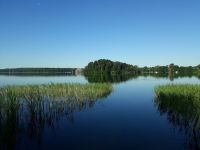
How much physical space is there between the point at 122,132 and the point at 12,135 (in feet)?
19.0

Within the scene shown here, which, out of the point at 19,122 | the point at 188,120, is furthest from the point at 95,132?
the point at 188,120

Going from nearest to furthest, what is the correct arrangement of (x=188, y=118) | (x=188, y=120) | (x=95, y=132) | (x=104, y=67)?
(x=95, y=132), (x=188, y=120), (x=188, y=118), (x=104, y=67)

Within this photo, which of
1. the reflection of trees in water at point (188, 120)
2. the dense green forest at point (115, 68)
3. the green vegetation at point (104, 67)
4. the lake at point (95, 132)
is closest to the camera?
the reflection of trees in water at point (188, 120)

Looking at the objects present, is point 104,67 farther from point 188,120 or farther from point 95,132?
point 95,132

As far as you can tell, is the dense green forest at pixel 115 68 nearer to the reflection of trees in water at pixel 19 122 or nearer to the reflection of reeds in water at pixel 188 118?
the reflection of reeds in water at pixel 188 118

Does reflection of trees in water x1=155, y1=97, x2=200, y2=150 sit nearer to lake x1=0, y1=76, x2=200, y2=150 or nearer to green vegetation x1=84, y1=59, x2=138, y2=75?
lake x1=0, y1=76, x2=200, y2=150

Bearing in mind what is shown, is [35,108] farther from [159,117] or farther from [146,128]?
[159,117]

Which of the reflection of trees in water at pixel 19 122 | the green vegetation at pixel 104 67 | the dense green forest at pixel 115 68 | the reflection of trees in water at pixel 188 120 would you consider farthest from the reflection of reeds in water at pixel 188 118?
the green vegetation at pixel 104 67

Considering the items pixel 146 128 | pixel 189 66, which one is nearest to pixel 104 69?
pixel 189 66

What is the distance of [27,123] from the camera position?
14.1 metres

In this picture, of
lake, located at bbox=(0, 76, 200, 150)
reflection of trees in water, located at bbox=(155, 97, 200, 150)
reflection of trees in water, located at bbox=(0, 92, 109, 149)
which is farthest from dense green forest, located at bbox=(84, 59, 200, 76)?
reflection of trees in water, located at bbox=(0, 92, 109, 149)

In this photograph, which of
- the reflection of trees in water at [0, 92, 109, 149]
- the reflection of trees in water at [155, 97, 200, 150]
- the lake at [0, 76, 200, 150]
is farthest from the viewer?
the lake at [0, 76, 200, 150]

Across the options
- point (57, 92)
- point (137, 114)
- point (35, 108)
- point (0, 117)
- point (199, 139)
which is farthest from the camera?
point (57, 92)

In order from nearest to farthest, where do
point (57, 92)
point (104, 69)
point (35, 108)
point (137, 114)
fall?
point (35, 108)
point (137, 114)
point (57, 92)
point (104, 69)
